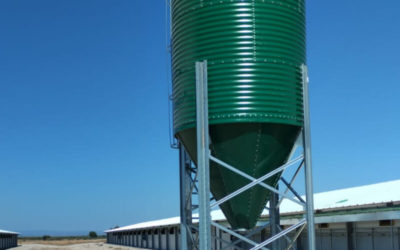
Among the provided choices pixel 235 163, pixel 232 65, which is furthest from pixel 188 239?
pixel 232 65

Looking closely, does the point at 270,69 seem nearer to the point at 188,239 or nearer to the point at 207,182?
the point at 207,182

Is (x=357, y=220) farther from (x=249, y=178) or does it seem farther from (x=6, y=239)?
(x=6, y=239)

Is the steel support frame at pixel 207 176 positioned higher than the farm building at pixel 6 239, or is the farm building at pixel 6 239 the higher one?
the steel support frame at pixel 207 176

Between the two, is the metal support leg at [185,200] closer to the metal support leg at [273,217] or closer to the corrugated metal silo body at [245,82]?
the corrugated metal silo body at [245,82]

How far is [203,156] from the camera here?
11.0 metres

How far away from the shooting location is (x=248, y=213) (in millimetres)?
12617

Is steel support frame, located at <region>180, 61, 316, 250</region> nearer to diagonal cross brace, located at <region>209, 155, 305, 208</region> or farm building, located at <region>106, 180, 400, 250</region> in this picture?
diagonal cross brace, located at <region>209, 155, 305, 208</region>

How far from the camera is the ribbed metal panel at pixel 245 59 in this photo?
37.5ft

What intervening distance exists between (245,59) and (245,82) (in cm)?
54

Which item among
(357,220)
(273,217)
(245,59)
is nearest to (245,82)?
(245,59)

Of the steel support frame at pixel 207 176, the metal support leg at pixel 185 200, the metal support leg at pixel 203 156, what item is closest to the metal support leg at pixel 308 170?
the steel support frame at pixel 207 176

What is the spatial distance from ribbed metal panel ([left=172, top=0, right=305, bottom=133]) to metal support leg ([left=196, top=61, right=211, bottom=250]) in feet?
1.13

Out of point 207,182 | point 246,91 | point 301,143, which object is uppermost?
point 246,91

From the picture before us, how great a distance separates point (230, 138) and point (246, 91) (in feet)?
3.79
